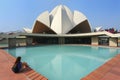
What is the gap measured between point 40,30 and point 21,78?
28020mm

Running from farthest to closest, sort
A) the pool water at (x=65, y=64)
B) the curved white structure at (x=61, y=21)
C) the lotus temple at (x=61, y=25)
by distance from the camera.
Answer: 1. the curved white structure at (x=61, y=21)
2. the lotus temple at (x=61, y=25)
3. the pool water at (x=65, y=64)

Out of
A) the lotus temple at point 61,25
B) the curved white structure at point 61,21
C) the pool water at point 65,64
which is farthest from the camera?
the curved white structure at point 61,21

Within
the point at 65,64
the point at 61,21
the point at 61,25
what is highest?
the point at 61,21

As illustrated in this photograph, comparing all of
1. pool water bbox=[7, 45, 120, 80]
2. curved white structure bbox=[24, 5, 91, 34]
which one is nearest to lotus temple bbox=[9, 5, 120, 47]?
curved white structure bbox=[24, 5, 91, 34]

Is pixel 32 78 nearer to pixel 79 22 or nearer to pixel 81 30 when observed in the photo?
pixel 79 22

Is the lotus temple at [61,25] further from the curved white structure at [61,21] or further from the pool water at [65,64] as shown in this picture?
the pool water at [65,64]

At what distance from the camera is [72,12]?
31.4 m

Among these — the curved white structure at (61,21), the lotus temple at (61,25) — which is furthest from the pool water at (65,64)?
the curved white structure at (61,21)

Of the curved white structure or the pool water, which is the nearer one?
the pool water

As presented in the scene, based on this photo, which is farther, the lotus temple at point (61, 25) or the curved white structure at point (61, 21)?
the curved white structure at point (61, 21)

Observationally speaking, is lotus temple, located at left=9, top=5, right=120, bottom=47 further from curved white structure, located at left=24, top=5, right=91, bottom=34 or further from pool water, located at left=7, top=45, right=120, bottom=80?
pool water, located at left=7, top=45, right=120, bottom=80

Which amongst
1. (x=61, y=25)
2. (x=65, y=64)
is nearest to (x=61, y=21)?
(x=61, y=25)

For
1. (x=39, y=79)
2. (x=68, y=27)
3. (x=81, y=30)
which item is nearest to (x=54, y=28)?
(x=68, y=27)

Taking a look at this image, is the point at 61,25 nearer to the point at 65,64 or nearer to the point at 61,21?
the point at 61,21
